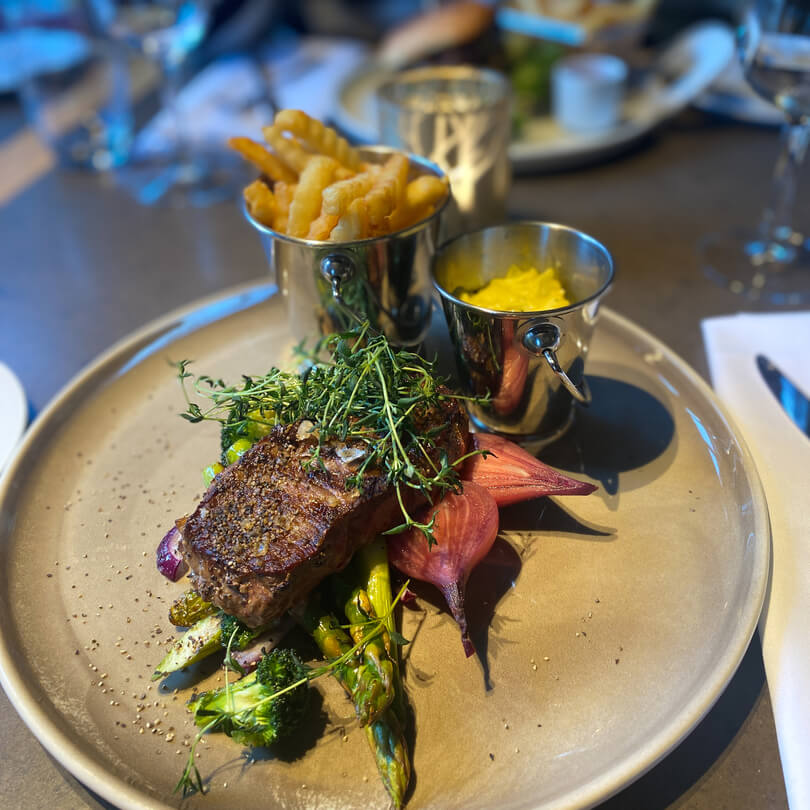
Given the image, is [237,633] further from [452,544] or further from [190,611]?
[452,544]

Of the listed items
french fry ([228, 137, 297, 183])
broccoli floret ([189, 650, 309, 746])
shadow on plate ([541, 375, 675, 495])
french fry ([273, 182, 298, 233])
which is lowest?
shadow on plate ([541, 375, 675, 495])

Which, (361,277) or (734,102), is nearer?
(361,277)

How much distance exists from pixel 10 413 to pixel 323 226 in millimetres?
879

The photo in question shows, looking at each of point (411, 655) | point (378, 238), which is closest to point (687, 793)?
point (411, 655)

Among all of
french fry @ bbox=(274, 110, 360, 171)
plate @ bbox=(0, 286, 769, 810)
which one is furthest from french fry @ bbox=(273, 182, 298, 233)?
plate @ bbox=(0, 286, 769, 810)

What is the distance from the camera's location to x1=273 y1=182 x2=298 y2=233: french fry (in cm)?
153

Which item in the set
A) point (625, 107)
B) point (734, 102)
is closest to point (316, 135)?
point (625, 107)

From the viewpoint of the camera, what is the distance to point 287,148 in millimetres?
1537

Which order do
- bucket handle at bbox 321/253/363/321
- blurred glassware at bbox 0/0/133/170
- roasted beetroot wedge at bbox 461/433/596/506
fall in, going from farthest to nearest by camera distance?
1. blurred glassware at bbox 0/0/133/170
2. bucket handle at bbox 321/253/363/321
3. roasted beetroot wedge at bbox 461/433/596/506

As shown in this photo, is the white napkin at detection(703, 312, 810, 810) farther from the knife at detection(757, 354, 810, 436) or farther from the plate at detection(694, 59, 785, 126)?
the plate at detection(694, 59, 785, 126)

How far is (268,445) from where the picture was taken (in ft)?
4.05

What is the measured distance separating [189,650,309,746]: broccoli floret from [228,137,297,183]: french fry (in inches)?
41.0

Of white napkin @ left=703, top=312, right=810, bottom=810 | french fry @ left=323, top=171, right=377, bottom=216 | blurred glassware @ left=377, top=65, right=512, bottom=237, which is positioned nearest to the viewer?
white napkin @ left=703, top=312, right=810, bottom=810

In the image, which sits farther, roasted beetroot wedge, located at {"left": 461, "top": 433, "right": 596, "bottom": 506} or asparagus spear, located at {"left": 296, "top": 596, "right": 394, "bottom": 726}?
roasted beetroot wedge, located at {"left": 461, "top": 433, "right": 596, "bottom": 506}
